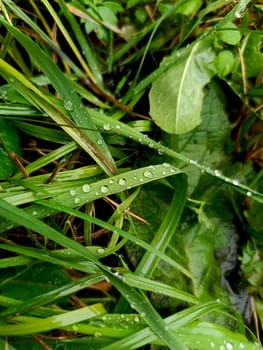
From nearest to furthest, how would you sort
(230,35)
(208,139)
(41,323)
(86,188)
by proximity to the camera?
1. (41,323)
2. (86,188)
3. (230,35)
4. (208,139)

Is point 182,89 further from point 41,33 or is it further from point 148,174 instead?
point 41,33

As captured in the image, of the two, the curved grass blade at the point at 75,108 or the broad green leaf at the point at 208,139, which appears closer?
the curved grass blade at the point at 75,108

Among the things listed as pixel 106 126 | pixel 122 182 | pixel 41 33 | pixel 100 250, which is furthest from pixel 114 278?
pixel 41 33

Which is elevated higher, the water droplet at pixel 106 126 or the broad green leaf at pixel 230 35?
the broad green leaf at pixel 230 35

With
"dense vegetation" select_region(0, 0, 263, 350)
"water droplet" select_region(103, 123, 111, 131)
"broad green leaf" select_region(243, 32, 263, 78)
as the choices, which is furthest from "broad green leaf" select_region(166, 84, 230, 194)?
"water droplet" select_region(103, 123, 111, 131)

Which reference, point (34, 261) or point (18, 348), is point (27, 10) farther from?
point (18, 348)

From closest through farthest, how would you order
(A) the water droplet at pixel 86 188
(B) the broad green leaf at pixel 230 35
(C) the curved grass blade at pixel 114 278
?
(C) the curved grass blade at pixel 114 278 → (A) the water droplet at pixel 86 188 → (B) the broad green leaf at pixel 230 35

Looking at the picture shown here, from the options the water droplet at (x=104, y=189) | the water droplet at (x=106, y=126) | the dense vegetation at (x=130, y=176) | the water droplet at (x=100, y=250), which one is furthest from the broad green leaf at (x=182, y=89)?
the water droplet at (x=100, y=250)

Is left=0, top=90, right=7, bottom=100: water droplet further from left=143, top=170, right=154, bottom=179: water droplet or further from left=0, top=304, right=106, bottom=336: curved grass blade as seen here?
left=0, top=304, right=106, bottom=336: curved grass blade

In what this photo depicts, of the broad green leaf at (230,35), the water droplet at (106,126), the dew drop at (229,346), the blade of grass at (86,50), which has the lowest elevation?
the dew drop at (229,346)

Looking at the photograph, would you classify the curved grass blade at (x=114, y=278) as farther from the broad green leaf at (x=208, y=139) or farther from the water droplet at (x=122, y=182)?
the broad green leaf at (x=208, y=139)
